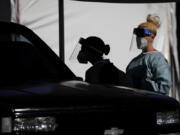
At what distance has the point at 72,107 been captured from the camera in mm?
3689

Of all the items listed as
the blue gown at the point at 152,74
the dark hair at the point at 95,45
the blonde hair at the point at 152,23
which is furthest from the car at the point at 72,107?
the blonde hair at the point at 152,23

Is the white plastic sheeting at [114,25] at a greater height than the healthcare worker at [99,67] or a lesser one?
A: greater

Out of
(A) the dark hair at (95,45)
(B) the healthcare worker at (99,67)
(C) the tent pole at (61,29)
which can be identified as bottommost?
(B) the healthcare worker at (99,67)

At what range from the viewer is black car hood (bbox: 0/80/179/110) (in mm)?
3656

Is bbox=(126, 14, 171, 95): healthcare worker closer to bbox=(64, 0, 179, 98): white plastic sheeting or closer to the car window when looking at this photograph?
bbox=(64, 0, 179, 98): white plastic sheeting

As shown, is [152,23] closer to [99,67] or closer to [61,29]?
[61,29]

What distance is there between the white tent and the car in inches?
147

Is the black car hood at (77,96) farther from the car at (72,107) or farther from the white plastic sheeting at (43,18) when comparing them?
the white plastic sheeting at (43,18)

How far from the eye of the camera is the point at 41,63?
16.2ft

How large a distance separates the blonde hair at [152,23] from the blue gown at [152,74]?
70 cm

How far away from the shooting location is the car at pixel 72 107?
3.55 meters

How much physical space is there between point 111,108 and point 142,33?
420cm

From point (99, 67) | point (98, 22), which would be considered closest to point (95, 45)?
point (99, 67)

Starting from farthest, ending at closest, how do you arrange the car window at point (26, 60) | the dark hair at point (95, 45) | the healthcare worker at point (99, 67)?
the dark hair at point (95, 45), the healthcare worker at point (99, 67), the car window at point (26, 60)
